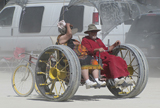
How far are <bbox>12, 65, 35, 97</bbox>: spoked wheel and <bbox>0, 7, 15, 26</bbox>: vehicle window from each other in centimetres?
639

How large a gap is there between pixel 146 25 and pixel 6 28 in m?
4.31

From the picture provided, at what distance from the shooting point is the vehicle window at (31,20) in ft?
48.3

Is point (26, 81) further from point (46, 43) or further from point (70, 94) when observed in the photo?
point (46, 43)

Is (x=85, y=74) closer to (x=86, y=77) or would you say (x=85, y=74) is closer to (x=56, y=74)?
(x=86, y=77)

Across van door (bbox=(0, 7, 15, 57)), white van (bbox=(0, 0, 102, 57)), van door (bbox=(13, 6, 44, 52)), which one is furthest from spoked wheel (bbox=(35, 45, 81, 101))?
van door (bbox=(0, 7, 15, 57))

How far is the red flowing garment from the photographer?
8.06 metres

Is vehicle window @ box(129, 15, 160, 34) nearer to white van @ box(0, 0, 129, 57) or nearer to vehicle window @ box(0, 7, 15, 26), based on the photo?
white van @ box(0, 0, 129, 57)

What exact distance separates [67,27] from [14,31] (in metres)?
7.05

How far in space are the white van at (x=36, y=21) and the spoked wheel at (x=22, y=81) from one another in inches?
200

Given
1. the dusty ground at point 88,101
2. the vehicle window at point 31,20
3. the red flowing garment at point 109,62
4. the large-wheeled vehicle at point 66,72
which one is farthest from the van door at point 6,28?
the red flowing garment at point 109,62

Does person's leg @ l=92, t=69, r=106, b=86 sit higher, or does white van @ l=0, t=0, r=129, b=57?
white van @ l=0, t=0, r=129, b=57

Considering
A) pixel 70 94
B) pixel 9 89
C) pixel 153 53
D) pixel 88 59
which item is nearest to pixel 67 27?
pixel 88 59

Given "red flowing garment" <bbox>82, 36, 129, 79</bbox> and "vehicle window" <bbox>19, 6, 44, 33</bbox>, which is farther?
"vehicle window" <bbox>19, 6, 44, 33</bbox>

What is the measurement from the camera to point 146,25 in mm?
13992
